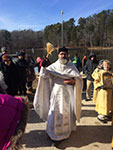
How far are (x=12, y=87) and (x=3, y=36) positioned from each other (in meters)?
80.4

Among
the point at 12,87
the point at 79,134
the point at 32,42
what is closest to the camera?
the point at 79,134

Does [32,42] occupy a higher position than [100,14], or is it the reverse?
[100,14]

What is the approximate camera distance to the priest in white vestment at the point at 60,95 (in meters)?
2.67

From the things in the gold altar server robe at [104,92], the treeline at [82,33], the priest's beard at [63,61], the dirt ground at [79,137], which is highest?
the treeline at [82,33]

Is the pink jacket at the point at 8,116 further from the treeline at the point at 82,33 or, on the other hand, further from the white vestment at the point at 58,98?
the treeline at the point at 82,33

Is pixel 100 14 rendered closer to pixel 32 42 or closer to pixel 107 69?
pixel 32 42

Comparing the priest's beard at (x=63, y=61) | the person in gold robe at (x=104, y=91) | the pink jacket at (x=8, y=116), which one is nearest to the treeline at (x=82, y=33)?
the person in gold robe at (x=104, y=91)

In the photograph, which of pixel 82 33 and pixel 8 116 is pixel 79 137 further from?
pixel 82 33

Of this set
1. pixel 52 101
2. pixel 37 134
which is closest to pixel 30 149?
pixel 37 134

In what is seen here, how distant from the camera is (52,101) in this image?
2723mm

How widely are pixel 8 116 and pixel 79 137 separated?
2.29 meters

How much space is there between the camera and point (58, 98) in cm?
270

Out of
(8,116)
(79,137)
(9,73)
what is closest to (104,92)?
(79,137)

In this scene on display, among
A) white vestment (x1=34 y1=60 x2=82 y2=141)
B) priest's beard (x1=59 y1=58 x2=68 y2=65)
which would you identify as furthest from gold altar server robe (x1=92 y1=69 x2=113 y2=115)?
priest's beard (x1=59 y1=58 x2=68 y2=65)
